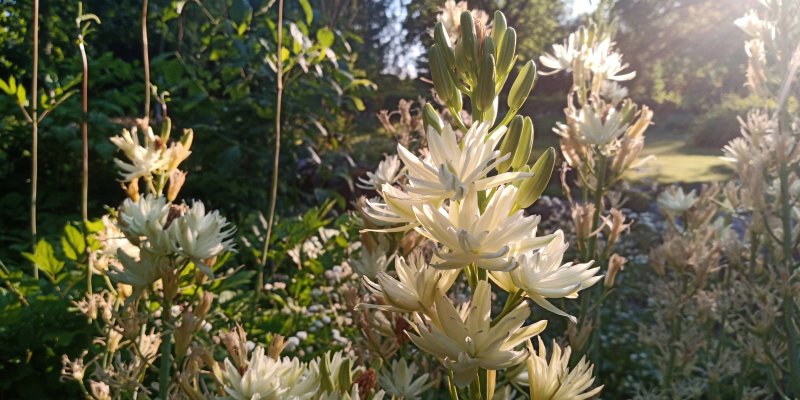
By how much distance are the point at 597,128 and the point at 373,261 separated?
2.37 feet

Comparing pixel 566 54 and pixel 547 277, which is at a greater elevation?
pixel 566 54

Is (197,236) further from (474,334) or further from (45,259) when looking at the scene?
(45,259)

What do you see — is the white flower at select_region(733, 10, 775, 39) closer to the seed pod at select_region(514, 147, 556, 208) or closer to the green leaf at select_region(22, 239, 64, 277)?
the seed pod at select_region(514, 147, 556, 208)

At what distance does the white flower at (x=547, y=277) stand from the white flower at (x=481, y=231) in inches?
0.9

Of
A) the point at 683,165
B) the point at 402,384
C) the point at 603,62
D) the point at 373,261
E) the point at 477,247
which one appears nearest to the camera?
the point at 477,247

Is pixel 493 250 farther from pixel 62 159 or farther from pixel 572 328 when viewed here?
pixel 62 159

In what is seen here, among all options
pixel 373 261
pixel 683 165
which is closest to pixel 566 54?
pixel 373 261

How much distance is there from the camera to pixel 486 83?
802mm

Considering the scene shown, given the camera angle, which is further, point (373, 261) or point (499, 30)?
point (373, 261)

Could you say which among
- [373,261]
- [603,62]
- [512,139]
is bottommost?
[373,261]

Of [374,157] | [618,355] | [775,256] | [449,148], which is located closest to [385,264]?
[449,148]

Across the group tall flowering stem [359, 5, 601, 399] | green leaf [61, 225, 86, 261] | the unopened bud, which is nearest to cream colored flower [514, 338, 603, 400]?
tall flowering stem [359, 5, 601, 399]

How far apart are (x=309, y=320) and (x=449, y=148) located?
7.09 feet

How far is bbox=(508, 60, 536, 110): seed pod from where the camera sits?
2.88 ft
